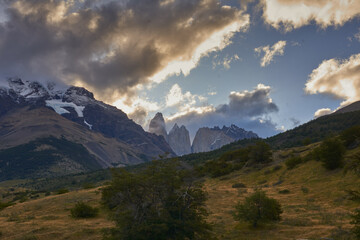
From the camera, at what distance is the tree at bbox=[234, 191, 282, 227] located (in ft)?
58.6

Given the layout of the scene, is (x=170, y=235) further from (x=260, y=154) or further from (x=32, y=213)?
(x=260, y=154)

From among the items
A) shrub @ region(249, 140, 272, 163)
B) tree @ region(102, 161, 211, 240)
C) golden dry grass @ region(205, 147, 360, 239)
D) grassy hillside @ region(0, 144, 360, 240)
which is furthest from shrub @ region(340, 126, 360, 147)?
tree @ region(102, 161, 211, 240)

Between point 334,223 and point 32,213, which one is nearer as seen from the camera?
point 334,223

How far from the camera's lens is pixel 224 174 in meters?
61.0

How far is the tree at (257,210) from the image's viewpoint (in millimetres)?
17859

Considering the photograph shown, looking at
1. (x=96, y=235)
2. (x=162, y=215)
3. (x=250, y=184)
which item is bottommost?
(x=250, y=184)

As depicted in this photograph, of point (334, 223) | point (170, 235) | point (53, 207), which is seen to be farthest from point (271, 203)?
point (53, 207)

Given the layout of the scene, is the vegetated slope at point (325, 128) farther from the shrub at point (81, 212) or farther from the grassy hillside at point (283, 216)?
the shrub at point (81, 212)

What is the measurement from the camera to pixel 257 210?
18094 millimetres

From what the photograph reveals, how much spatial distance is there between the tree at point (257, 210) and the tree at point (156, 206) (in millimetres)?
6749

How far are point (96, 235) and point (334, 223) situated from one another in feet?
58.9

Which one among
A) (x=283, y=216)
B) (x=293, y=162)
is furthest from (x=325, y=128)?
(x=283, y=216)

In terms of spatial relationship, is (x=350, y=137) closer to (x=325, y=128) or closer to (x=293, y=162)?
(x=293, y=162)

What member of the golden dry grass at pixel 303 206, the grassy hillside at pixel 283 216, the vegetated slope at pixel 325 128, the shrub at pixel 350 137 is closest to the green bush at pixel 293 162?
the golden dry grass at pixel 303 206
